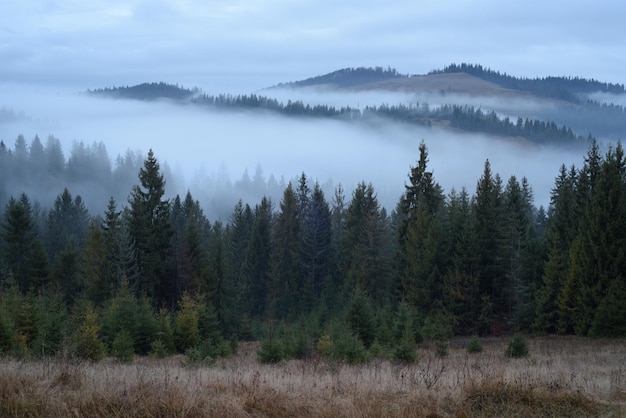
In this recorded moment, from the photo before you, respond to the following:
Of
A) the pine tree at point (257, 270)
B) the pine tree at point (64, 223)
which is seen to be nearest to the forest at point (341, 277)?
the pine tree at point (257, 270)

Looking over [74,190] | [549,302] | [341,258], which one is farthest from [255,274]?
[74,190]

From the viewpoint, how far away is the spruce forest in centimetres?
2095

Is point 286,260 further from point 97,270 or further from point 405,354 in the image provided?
point 405,354

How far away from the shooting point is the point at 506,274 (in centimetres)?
3850

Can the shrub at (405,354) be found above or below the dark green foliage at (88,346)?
above

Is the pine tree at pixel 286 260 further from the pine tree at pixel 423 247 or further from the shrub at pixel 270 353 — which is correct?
the shrub at pixel 270 353

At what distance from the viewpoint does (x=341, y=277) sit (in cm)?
5672

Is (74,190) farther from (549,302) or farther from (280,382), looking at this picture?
(280,382)

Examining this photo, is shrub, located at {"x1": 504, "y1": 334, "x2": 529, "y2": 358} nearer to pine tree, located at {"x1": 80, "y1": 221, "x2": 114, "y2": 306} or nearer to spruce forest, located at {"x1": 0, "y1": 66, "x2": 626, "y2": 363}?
spruce forest, located at {"x1": 0, "y1": 66, "x2": 626, "y2": 363}

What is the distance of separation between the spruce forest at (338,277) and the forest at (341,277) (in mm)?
103

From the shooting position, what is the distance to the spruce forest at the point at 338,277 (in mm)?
20953

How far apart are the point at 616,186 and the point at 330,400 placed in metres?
26.6

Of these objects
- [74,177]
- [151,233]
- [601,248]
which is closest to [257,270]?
[151,233]

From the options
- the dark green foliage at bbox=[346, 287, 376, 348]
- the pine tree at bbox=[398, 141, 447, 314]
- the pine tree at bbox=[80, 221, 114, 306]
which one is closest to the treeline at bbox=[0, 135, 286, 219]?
the pine tree at bbox=[80, 221, 114, 306]
